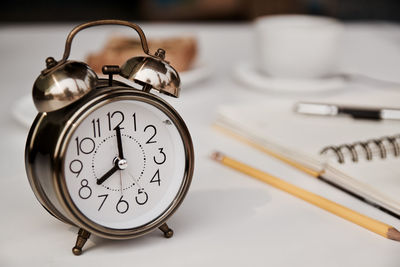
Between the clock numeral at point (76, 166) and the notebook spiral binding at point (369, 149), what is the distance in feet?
1.56

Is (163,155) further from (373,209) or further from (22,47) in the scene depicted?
(22,47)

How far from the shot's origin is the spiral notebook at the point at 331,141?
870mm

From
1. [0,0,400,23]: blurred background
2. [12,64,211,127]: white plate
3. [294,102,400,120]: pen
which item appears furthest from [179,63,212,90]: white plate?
[0,0,400,23]: blurred background

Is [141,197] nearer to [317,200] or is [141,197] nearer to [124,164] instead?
[124,164]

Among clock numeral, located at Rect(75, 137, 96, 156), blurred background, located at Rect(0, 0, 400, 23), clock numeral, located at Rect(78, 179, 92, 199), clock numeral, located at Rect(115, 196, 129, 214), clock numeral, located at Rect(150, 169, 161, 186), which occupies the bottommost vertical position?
blurred background, located at Rect(0, 0, 400, 23)

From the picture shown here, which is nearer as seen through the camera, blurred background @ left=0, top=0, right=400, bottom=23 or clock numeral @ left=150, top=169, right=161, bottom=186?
clock numeral @ left=150, top=169, right=161, bottom=186

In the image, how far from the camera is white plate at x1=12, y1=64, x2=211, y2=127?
1133 mm

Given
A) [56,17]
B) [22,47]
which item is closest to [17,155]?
[22,47]

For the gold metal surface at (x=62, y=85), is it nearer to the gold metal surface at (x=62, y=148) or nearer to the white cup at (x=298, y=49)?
the gold metal surface at (x=62, y=148)

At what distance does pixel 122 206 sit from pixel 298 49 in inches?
34.4

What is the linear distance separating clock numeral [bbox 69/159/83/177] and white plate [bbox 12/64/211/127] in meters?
0.47

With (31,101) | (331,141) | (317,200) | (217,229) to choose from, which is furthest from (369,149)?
(31,101)

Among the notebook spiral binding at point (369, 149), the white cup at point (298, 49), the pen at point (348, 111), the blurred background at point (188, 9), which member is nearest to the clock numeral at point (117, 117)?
the notebook spiral binding at point (369, 149)

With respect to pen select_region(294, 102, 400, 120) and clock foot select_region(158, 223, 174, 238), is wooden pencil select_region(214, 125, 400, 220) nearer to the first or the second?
pen select_region(294, 102, 400, 120)
